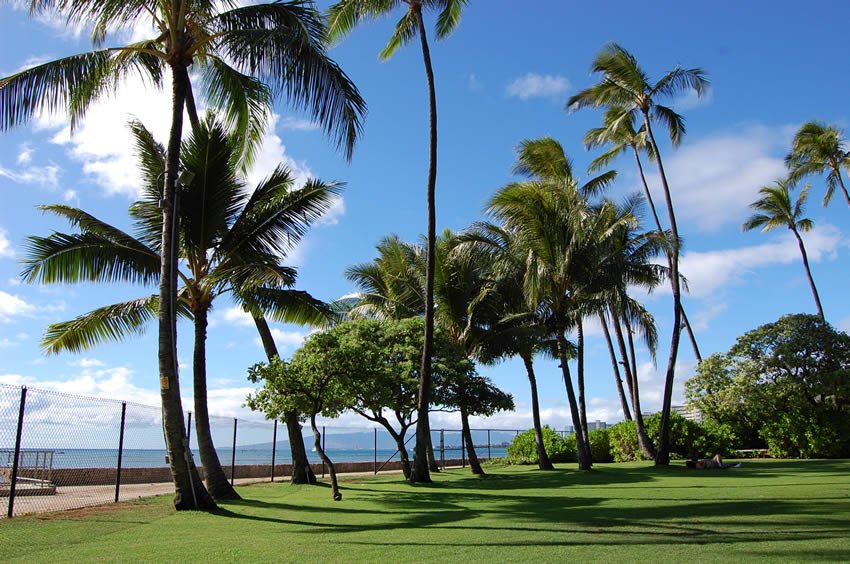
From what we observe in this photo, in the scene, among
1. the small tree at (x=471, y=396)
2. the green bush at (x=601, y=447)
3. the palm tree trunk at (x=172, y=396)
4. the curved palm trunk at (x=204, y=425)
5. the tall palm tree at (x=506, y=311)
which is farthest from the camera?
the green bush at (x=601, y=447)

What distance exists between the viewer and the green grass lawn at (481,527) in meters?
6.52

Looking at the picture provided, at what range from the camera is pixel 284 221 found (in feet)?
47.5

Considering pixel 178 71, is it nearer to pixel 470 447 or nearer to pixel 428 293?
pixel 428 293

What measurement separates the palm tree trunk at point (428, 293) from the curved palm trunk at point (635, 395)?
11.2 m

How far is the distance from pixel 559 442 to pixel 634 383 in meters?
4.47

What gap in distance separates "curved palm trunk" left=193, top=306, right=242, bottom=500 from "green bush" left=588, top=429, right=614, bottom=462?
1937 cm

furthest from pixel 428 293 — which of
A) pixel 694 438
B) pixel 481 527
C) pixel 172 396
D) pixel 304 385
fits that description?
pixel 694 438

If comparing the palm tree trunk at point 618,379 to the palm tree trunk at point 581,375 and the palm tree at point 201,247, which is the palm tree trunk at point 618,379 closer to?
the palm tree trunk at point 581,375

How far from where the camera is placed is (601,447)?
2848cm

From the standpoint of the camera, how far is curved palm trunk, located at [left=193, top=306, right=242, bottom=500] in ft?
42.8

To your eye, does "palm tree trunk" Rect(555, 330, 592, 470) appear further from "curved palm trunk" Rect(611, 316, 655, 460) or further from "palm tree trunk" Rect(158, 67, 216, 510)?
"palm tree trunk" Rect(158, 67, 216, 510)

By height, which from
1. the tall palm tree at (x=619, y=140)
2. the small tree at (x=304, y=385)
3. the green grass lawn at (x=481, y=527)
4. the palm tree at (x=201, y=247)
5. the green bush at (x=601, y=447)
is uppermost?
the tall palm tree at (x=619, y=140)

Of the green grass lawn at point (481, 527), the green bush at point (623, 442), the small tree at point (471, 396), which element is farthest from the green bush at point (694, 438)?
the green grass lawn at point (481, 527)

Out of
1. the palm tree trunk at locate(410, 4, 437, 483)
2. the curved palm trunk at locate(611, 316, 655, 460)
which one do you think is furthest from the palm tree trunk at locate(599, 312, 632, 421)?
A: the palm tree trunk at locate(410, 4, 437, 483)
